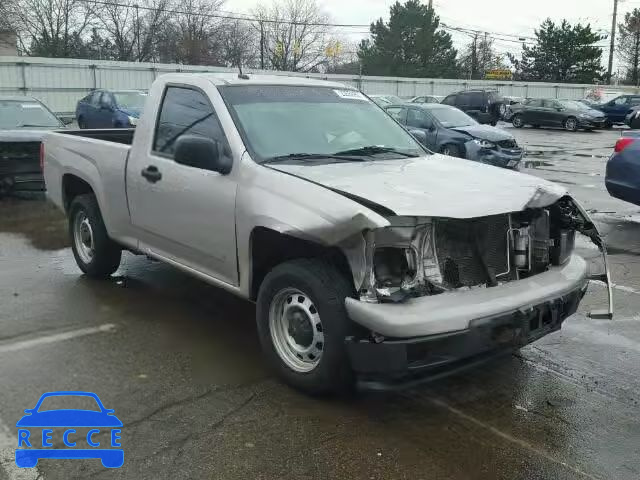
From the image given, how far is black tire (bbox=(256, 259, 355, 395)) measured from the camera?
12.0 ft

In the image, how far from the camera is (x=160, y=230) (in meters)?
5.12

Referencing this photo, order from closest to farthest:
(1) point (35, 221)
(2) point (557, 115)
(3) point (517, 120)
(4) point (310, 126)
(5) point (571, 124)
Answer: (4) point (310, 126) < (1) point (35, 221) < (5) point (571, 124) < (2) point (557, 115) < (3) point (517, 120)

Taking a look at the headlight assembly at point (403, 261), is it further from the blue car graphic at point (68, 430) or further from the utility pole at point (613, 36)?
the utility pole at point (613, 36)

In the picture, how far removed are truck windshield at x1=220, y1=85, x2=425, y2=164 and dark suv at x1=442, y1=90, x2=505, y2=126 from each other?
82.4 feet

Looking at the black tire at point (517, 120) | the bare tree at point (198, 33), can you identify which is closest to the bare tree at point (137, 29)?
the bare tree at point (198, 33)

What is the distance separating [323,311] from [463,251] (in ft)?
2.94

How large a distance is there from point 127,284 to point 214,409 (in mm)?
2840

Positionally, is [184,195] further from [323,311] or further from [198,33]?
[198,33]

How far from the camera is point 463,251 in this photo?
3.84 metres

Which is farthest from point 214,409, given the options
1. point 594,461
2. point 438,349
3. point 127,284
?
point 127,284

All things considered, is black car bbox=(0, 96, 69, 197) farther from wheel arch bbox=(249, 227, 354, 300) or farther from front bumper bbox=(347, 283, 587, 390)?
front bumper bbox=(347, 283, 587, 390)

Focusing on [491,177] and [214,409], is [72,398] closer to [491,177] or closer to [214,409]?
[214,409]

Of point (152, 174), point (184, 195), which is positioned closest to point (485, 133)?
point (152, 174)

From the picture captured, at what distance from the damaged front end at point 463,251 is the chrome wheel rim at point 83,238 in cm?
372
